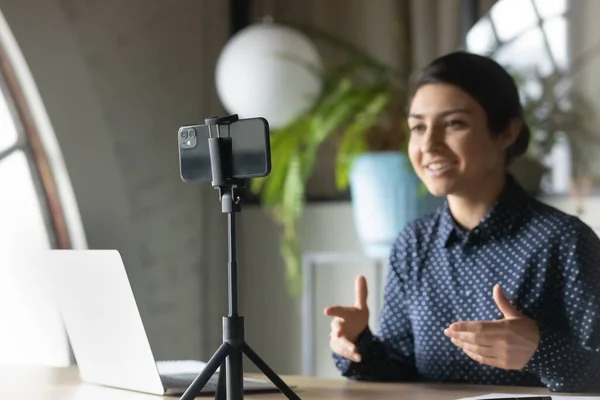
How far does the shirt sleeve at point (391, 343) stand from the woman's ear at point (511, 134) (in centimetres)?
29

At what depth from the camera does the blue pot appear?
285cm

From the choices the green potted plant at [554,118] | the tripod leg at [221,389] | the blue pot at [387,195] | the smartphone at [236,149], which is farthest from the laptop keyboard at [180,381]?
the green potted plant at [554,118]

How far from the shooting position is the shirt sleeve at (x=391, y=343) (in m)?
1.75

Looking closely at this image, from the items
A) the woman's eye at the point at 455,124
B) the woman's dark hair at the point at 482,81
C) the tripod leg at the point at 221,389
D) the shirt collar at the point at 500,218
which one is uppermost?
the woman's dark hair at the point at 482,81

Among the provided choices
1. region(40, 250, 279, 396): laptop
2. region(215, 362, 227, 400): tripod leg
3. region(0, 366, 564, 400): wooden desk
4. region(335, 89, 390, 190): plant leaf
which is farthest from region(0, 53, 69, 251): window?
region(215, 362, 227, 400): tripod leg

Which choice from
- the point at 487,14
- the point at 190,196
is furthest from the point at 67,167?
the point at 487,14

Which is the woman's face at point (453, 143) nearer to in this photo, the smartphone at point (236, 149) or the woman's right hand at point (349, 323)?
the woman's right hand at point (349, 323)

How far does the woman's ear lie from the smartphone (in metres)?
0.88

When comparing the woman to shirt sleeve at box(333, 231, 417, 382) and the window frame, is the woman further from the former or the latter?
the window frame

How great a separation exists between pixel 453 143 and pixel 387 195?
104cm

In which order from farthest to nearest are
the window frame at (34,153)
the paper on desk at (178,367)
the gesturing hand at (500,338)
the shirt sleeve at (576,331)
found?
the window frame at (34,153)
the paper on desk at (178,367)
the shirt sleeve at (576,331)
the gesturing hand at (500,338)

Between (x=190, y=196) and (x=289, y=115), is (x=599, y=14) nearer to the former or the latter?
(x=289, y=115)

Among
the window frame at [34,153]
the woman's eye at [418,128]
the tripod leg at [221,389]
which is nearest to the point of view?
the tripod leg at [221,389]

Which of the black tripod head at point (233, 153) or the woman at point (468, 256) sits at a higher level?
the black tripod head at point (233, 153)
